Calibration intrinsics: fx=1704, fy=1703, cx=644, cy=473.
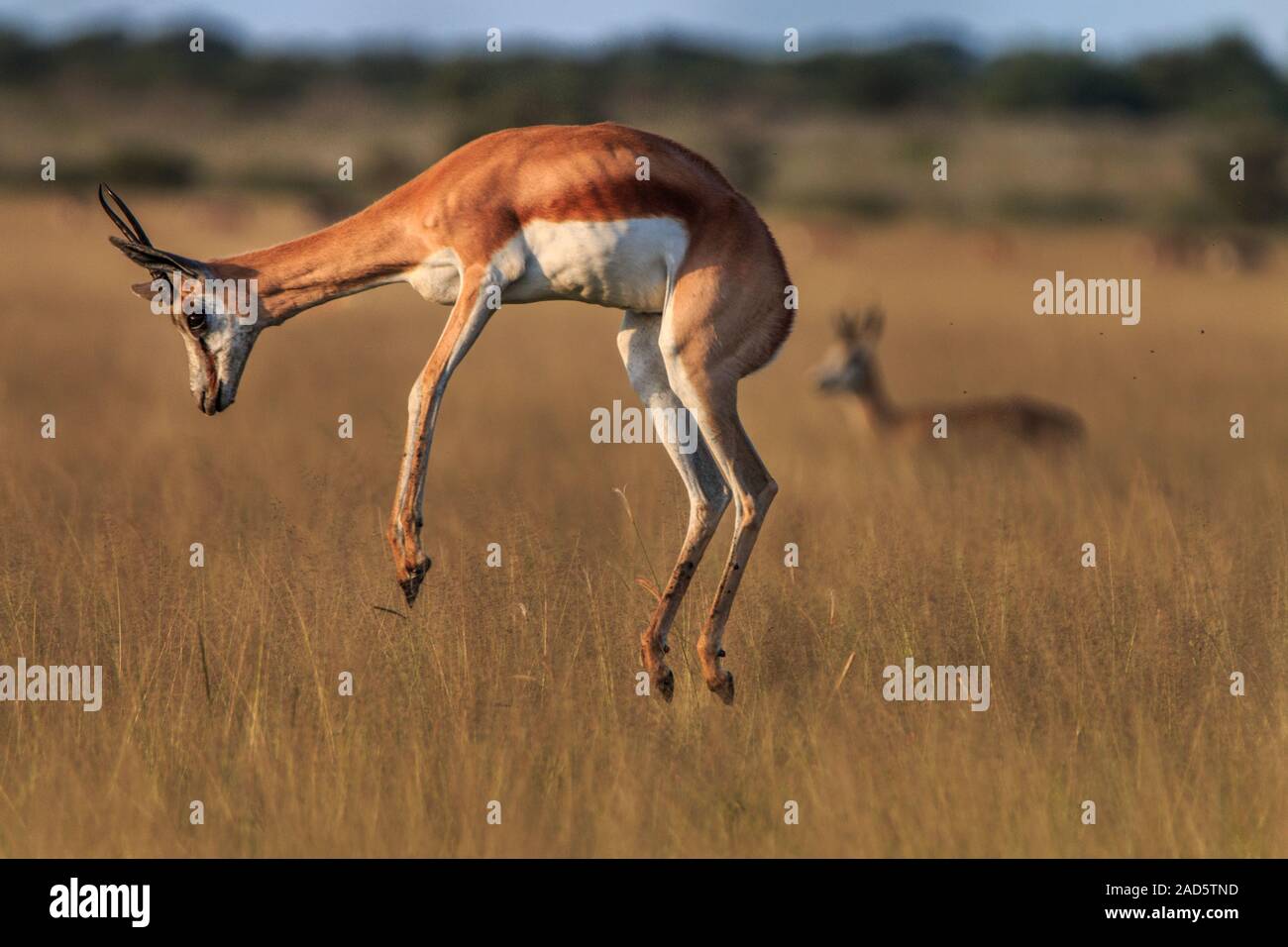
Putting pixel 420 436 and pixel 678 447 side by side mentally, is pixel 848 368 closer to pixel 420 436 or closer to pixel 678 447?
pixel 678 447

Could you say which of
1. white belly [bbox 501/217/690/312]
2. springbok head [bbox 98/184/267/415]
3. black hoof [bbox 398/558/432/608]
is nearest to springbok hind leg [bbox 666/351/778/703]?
white belly [bbox 501/217/690/312]

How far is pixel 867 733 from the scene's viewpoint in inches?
211

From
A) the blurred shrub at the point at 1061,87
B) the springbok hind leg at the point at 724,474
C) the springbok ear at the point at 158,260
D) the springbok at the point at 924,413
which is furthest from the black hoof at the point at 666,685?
the blurred shrub at the point at 1061,87

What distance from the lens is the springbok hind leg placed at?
5926 millimetres

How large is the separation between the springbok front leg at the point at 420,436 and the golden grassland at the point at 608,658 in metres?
0.41

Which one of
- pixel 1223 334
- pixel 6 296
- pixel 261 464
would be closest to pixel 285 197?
pixel 6 296

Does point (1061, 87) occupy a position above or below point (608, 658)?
above

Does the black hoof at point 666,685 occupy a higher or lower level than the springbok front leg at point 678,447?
lower

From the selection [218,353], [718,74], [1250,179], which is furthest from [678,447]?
[718,74]

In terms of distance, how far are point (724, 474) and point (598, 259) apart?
89 cm

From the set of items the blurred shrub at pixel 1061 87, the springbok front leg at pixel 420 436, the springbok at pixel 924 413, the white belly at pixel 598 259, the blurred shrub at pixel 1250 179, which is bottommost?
the springbok front leg at pixel 420 436

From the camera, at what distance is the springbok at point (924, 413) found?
12266mm

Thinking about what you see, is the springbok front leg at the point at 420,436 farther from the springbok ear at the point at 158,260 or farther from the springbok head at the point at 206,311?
the springbok ear at the point at 158,260

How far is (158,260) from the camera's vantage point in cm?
598
